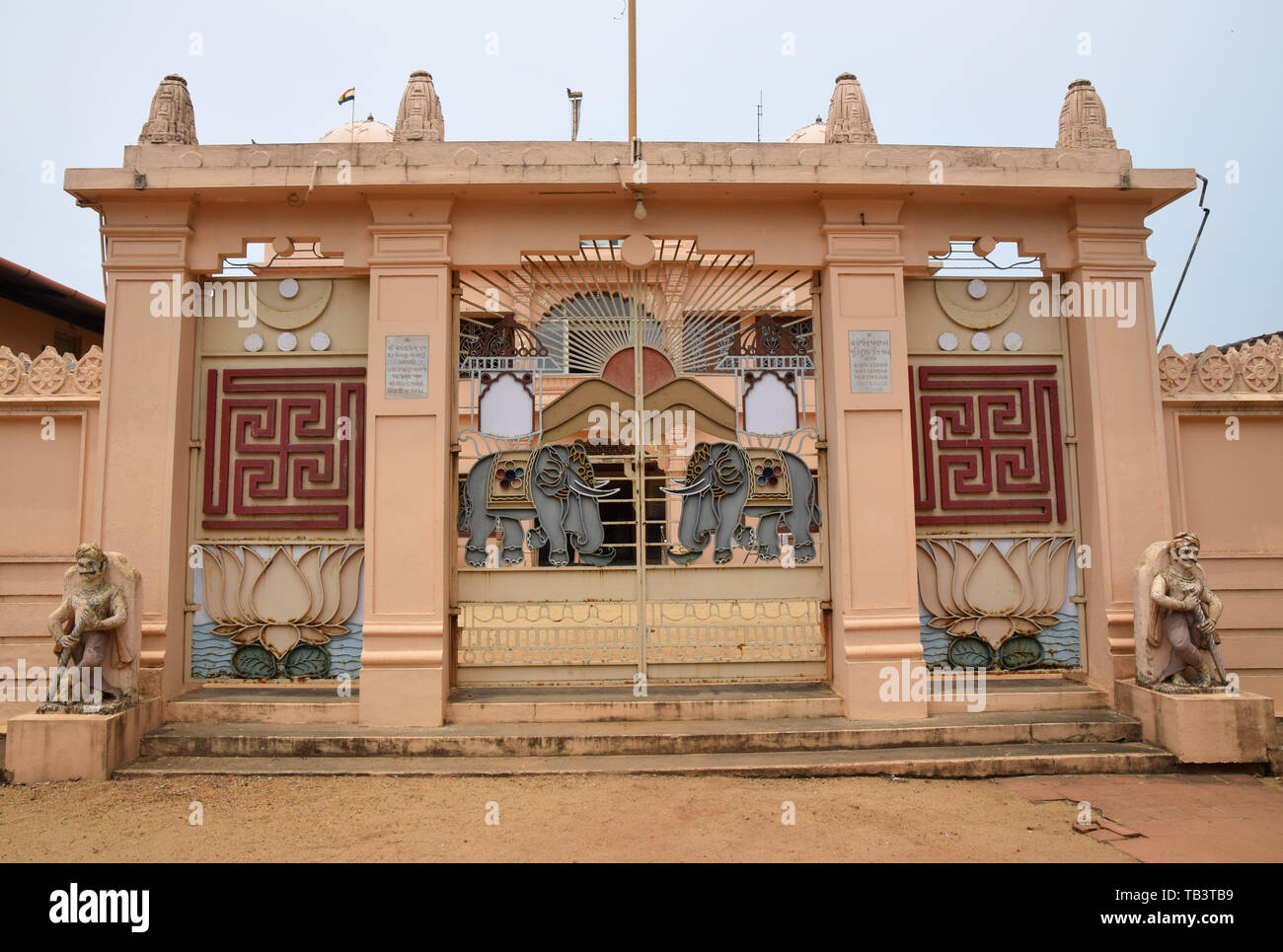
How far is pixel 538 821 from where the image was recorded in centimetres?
451

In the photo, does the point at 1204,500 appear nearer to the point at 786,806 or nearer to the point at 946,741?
the point at 946,741

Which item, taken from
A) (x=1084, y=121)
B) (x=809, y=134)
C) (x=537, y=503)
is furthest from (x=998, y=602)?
(x=809, y=134)

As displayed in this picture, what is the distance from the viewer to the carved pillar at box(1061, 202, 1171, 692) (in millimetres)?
6055

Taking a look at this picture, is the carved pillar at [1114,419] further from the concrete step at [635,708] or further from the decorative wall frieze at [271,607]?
the decorative wall frieze at [271,607]

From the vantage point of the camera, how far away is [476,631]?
619 centimetres

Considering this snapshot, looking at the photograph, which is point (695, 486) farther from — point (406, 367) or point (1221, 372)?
point (1221, 372)

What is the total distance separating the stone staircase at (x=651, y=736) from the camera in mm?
5301

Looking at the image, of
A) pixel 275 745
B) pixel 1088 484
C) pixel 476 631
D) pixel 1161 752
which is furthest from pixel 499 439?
pixel 1161 752

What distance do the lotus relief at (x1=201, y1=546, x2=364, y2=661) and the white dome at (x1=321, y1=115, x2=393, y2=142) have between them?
34.2 ft

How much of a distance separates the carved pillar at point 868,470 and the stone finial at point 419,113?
3.11 m

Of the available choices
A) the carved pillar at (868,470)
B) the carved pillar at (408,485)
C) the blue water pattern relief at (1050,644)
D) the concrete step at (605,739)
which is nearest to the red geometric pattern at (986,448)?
the carved pillar at (868,470)

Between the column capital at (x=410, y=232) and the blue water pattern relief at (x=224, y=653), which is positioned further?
the blue water pattern relief at (x=224, y=653)

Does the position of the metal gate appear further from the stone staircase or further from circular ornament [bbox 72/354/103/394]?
circular ornament [bbox 72/354/103/394]

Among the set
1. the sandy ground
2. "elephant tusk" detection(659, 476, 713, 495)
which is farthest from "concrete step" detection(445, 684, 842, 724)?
"elephant tusk" detection(659, 476, 713, 495)
